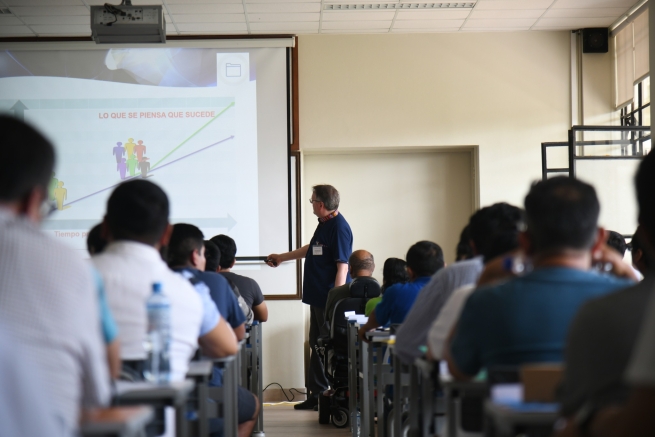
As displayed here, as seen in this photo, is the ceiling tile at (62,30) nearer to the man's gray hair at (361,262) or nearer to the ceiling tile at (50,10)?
the ceiling tile at (50,10)

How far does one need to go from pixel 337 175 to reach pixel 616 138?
252cm

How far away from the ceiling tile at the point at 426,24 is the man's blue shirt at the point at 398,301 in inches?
139

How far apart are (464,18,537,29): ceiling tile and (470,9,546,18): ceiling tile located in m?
0.08

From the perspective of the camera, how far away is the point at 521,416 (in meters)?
1.34

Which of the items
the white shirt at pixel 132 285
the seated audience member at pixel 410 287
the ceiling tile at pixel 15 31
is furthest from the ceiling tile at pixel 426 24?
the white shirt at pixel 132 285

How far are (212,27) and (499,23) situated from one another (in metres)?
2.57

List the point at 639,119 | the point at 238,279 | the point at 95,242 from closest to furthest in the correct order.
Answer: the point at 95,242 → the point at 238,279 → the point at 639,119

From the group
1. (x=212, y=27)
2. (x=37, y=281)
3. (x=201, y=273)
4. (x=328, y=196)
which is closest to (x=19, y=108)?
(x=212, y=27)

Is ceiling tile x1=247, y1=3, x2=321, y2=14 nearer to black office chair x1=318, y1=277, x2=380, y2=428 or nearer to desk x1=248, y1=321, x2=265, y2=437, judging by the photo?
black office chair x1=318, y1=277, x2=380, y2=428

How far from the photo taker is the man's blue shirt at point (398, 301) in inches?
139

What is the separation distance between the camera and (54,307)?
1.29m

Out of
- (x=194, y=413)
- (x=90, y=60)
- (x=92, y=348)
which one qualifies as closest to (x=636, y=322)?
(x=92, y=348)

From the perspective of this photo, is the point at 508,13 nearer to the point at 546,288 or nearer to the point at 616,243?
the point at 616,243

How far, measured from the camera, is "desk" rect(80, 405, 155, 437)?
1323 mm
